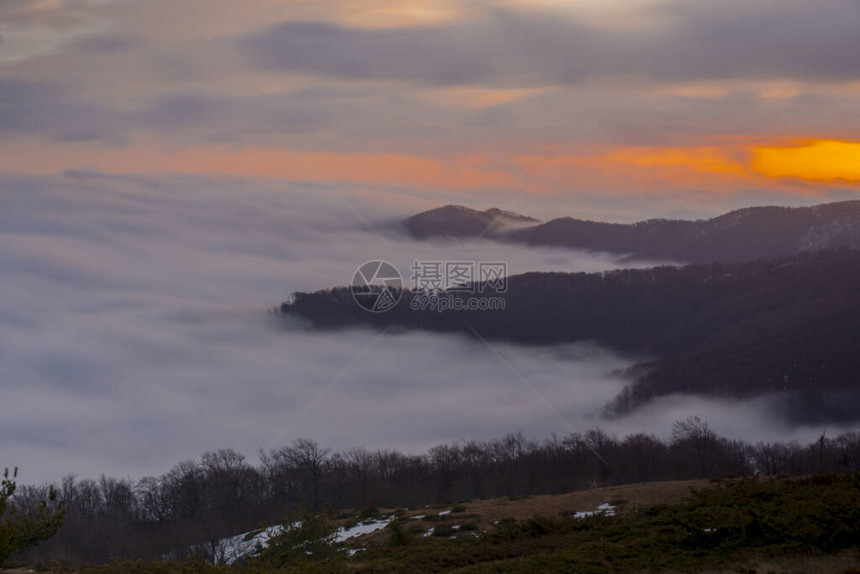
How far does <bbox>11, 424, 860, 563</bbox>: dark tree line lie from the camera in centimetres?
6988

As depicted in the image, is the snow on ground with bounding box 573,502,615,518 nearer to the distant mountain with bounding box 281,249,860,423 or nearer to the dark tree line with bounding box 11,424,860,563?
the dark tree line with bounding box 11,424,860,563

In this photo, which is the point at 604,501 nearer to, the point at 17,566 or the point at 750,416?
the point at 17,566

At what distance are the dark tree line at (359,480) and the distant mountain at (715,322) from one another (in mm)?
46421

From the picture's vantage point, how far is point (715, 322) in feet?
553

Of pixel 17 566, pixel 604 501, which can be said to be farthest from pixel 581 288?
pixel 17 566

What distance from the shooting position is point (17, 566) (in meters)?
23.0

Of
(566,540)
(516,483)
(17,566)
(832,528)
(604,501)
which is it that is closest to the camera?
(832,528)

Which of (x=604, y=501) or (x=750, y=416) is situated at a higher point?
(x=604, y=501)

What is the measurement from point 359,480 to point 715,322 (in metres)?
108

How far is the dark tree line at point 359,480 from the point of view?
69875 millimetres

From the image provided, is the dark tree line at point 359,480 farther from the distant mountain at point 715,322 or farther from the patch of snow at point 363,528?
the distant mountain at point 715,322

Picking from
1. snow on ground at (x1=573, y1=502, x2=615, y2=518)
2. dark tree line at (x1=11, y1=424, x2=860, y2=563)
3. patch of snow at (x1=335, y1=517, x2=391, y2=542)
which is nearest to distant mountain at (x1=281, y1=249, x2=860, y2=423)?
dark tree line at (x1=11, y1=424, x2=860, y2=563)

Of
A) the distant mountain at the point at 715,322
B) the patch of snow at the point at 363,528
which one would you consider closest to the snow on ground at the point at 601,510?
the patch of snow at the point at 363,528

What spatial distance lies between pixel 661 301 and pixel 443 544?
6869 inches
